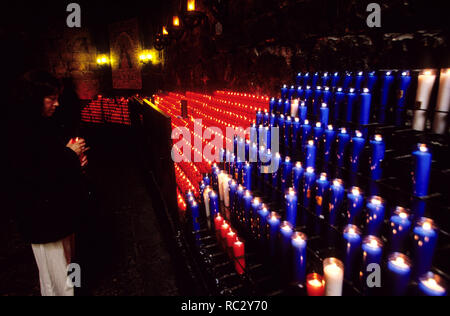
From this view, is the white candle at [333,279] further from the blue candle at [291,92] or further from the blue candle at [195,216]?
the blue candle at [291,92]

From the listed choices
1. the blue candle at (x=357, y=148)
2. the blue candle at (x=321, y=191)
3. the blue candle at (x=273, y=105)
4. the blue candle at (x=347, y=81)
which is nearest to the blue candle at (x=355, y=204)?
the blue candle at (x=321, y=191)

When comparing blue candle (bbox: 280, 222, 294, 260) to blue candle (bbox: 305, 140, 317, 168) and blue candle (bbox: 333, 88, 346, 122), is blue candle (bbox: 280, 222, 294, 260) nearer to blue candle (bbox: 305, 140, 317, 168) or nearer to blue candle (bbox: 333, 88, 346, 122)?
blue candle (bbox: 305, 140, 317, 168)

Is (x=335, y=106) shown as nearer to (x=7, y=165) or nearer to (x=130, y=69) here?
(x=7, y=165)

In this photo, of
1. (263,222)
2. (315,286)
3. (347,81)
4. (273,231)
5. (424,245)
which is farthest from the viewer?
(347,81)

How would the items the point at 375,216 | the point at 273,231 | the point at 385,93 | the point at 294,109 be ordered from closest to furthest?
the point at 375,216, the point at 273,231, the point at 385,93, the point at 294,109

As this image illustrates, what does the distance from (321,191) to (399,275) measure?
723 millimetres

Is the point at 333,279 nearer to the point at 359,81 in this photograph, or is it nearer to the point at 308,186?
the point at 308,186

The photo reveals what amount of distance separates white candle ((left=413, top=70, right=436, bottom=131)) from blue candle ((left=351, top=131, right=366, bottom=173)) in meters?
0.41

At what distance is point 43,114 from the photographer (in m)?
1.94

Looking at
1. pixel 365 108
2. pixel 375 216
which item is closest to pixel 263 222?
pixel 375 216

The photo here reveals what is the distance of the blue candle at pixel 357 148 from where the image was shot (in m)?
1.73

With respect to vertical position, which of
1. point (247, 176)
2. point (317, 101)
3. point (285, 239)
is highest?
point (317, 101)

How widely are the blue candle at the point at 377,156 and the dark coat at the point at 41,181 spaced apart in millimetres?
2143

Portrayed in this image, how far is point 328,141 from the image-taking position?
6.47ft
